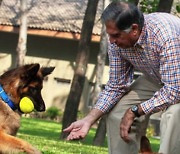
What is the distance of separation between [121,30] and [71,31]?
25286 mm

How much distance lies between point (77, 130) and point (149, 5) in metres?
10.4

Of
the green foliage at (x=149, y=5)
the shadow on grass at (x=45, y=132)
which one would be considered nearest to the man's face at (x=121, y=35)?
the green foliage at (x=149, y=5)

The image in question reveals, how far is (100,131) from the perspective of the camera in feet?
59.5

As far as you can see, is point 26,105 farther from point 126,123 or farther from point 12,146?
point 126,123

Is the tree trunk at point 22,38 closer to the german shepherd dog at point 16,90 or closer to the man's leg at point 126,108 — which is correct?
the german shepherd dog at point 16,90

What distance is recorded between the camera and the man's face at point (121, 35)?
21.3 feet

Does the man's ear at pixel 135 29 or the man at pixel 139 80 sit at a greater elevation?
the man's ear at pixel 135 29

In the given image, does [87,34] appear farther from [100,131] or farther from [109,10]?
[109,10]

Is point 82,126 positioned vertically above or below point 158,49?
below

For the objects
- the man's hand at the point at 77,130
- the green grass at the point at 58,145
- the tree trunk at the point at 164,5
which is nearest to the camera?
the man's hand at the point at 77,130

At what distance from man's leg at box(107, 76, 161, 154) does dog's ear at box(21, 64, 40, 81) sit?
1.45 m

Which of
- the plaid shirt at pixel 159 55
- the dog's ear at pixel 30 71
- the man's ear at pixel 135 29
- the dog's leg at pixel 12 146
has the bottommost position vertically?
the dog's leg at pixel 12 146

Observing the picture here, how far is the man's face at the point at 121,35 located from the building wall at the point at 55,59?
87.8 ft

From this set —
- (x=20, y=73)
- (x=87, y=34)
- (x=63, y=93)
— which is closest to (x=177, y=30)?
(x=20, y=73)
